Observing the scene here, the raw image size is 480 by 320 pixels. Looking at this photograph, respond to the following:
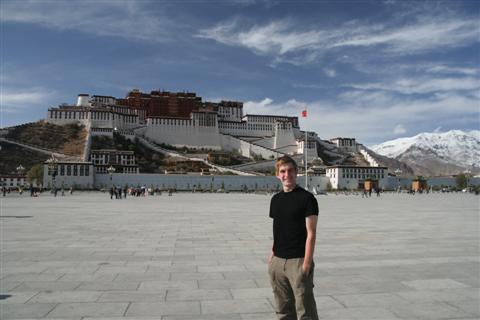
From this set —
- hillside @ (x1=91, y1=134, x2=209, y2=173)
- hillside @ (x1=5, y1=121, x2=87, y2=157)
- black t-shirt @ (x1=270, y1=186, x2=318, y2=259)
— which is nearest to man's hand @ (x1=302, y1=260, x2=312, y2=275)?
black t-shirt @ (x1=270, y1=186, x2=318, y2=259)

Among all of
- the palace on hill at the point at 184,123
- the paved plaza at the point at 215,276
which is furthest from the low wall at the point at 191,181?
the paved plaza at the point at 215,276

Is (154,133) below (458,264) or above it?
above

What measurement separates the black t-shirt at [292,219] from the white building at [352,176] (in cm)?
8910

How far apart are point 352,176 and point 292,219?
92943 millimetres

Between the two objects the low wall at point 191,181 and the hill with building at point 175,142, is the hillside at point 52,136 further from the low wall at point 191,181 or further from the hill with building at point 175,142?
the low wall at point 191,181

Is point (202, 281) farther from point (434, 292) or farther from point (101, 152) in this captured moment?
point (101, 152)

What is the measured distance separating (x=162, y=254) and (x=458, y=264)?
5987 mm

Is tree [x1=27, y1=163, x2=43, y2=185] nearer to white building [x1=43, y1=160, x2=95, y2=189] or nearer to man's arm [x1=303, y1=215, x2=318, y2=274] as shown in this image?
white building [x1=43, y1=160, x2=95, y2=189]

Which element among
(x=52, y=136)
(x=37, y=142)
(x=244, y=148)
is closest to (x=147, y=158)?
(x=52, y=136)

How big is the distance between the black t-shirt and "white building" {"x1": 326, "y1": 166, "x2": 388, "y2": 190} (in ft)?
292

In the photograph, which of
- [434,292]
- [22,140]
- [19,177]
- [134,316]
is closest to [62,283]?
[134,316]

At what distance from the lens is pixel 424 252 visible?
30.3ft

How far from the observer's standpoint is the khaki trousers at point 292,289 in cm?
383

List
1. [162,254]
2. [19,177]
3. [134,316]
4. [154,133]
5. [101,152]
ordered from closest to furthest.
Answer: [134,316] → [162,254] → [19,177] → [101,152] → [154,133]
